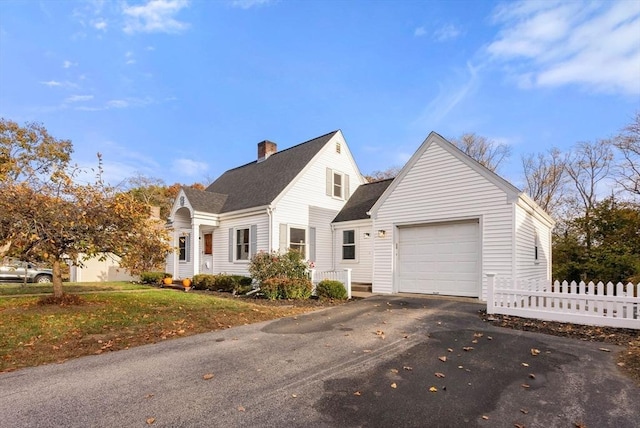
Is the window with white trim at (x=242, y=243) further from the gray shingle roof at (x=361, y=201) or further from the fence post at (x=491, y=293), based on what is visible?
the fence post at (x=491, y=293)

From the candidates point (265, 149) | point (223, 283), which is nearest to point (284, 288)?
point (223, 283)

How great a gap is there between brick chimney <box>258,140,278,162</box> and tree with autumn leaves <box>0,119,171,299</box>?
39.1 ft

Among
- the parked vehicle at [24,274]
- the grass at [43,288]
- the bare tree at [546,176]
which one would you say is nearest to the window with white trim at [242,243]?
the grass at [43,288]

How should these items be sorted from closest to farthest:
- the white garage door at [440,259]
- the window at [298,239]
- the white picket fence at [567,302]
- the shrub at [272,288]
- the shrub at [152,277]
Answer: the white picket fence at [567,302] → the white garage door at [440,259] → the shrub at [272,288] → the window at [298,239] → the shrub at [152,277]

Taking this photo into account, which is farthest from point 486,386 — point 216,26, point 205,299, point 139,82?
point 139,82

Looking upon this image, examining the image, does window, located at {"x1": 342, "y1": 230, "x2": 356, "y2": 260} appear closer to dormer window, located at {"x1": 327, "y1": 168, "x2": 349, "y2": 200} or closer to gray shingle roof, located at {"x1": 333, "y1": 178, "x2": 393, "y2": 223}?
gray shingle roof, located at {"x1": 333, "y1": 178, "x2": 393, "y2": 223}

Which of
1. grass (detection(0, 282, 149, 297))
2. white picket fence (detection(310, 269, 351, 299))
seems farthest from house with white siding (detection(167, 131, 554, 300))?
grass (detection(0, 282, 149, 297))

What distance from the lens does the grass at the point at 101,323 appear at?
226 inches

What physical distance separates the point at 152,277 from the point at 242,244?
6842mm

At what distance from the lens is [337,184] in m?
18.0

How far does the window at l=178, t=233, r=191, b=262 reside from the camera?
18.1 m

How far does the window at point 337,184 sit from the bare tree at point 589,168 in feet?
61.4

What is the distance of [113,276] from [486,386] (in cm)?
2391

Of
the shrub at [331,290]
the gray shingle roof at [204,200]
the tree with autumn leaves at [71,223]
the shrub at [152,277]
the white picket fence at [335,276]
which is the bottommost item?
the shrub at [152,277]
